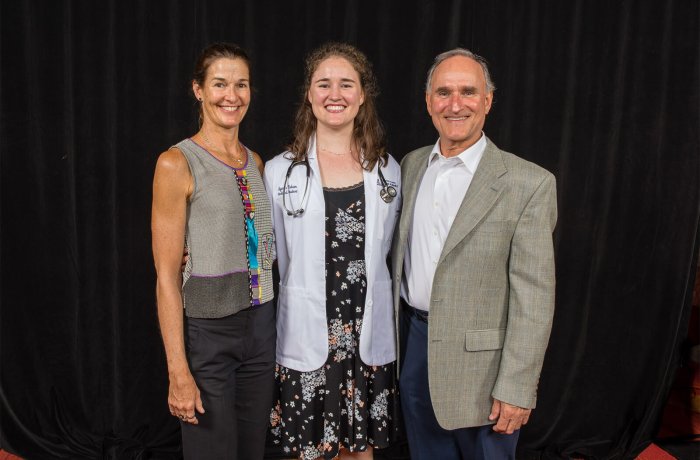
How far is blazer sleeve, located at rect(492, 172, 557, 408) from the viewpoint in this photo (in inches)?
65.9

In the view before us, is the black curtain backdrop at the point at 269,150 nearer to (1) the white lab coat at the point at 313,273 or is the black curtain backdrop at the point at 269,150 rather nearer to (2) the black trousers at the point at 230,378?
(1) the white lab coat at the point at 313,273

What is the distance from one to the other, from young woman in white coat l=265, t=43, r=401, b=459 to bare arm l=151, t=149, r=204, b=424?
0.37 metres

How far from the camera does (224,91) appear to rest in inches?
71.9

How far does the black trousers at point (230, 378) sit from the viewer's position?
5.92 feet

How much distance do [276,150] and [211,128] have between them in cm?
106

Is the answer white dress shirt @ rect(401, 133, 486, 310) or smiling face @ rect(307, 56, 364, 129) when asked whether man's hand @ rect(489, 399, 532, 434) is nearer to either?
white dress shirt @ rect(401, 133, 486, 310)

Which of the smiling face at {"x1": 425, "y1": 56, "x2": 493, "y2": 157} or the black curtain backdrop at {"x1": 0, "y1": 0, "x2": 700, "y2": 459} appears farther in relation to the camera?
the black curtain backdrop at {"x1": 0, "y1": 0, "x2": 700, "y2": 459}

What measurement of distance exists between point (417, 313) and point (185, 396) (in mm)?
816

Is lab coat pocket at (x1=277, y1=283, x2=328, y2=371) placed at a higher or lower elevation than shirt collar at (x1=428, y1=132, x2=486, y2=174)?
lower

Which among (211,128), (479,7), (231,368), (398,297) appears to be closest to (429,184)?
(398,297)

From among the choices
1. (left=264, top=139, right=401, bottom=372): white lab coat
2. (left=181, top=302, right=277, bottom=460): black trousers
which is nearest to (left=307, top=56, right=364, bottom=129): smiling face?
(left=264, top=139, right=401, bottom=372): white lab coat

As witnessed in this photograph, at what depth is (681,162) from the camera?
3.00 meters

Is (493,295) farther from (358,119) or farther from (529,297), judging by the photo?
(358,119)

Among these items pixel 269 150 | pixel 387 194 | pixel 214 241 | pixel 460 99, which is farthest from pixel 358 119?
pixel 269 150
